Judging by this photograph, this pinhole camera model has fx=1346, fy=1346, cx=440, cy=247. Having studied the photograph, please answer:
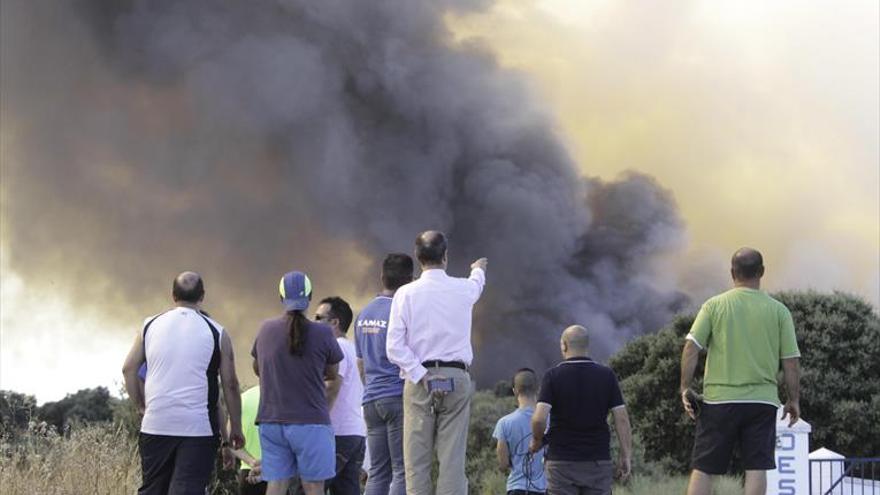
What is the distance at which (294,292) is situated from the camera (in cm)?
897

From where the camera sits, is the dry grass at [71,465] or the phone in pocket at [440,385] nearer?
the phone in pocket at [440,385]

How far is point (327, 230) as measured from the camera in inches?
1486

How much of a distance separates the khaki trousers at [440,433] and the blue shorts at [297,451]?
56 cm

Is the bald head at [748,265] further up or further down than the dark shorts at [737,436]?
further up

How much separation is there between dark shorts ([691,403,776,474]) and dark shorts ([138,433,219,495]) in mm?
3329

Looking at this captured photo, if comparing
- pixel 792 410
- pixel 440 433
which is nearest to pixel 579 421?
pixel 440 433

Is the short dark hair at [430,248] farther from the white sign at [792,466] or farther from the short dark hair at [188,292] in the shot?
the white sign at [792,466]

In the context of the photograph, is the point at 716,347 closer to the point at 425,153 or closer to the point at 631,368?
the point at 631,368

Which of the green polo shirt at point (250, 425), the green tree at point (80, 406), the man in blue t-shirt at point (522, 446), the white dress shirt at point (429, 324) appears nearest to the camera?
the white dress shirt at point (429, 324)

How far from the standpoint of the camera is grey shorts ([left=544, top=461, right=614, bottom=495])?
973 centimetres

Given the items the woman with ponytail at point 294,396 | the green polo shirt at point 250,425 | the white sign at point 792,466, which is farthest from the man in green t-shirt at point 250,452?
the white sign at point 792,466

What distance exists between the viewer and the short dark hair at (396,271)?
10047mm

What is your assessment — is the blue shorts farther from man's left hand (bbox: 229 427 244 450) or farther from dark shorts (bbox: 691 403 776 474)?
dark shorts (bbox: 691 403 776 474)

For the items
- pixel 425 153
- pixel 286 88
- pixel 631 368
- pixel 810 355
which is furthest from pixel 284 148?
pixel 810 355
